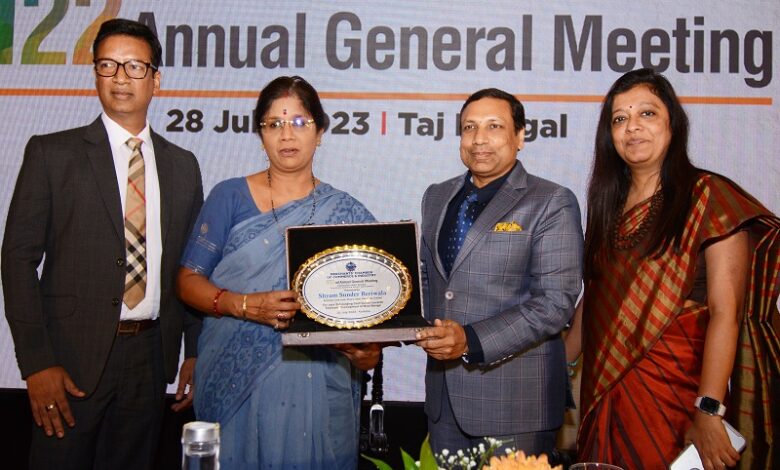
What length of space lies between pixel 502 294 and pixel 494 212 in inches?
9.6

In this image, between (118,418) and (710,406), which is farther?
(118,418)

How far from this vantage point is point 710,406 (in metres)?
2.14

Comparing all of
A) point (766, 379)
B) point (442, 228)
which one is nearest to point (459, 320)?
point (442, 228)

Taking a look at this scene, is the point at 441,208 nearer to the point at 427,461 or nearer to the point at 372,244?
the point at 372,244

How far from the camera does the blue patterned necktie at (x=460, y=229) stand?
7.79ft

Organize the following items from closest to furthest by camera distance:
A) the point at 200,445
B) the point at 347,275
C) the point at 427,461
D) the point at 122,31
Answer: the point at 200,445 < the point at 427,461 < the point at 347,275 < the point at 122,31

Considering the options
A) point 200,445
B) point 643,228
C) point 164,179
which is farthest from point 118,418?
point 643,228

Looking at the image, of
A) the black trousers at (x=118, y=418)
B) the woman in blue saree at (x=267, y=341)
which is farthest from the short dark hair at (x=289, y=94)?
the black trousers at (x=118, y=418)

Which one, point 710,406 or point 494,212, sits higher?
point 494,212

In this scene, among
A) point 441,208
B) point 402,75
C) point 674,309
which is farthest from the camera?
point 402,75

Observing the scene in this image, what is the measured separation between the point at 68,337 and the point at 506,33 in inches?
83.7

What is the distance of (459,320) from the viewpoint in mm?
2301

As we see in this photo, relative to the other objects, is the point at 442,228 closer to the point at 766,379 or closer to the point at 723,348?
the point at 723,348

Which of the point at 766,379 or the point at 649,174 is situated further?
the point at 649,174
